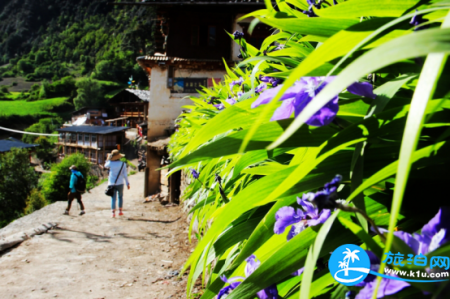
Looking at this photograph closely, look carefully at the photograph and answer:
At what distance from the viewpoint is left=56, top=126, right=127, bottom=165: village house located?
3472 cm

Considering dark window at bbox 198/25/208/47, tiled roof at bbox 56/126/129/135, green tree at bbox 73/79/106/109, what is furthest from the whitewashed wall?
green tree at bbox 73/79/106/109

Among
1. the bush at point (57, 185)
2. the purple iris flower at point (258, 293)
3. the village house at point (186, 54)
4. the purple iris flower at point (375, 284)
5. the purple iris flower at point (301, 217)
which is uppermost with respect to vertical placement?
the village house at point (186, 54)

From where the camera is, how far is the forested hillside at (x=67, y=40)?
77.2 metres

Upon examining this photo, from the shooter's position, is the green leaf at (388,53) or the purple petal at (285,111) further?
the purple petal at (285,111)

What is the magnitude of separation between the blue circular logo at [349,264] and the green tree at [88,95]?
64091 millimetres

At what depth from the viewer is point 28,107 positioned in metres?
64.2

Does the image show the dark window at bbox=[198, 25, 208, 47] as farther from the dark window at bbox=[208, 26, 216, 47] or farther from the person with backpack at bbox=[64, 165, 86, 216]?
the person with backpack at bbox=[64, 165, 86, 216]

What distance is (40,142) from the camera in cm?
4344

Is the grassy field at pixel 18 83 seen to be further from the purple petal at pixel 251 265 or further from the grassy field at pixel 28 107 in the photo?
the purple petal at pixel 251 265

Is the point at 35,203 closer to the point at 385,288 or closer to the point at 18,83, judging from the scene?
the point at 385,288

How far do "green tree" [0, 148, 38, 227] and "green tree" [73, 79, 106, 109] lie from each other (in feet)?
128

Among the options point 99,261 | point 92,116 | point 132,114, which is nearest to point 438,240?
point 99,261

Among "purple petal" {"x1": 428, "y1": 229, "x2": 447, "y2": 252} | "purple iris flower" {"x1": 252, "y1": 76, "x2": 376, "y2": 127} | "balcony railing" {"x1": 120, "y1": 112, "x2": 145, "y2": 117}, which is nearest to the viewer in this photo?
"purple petal" {"x1": 428, "y1": 229, "x2": 447, "y2": 252}

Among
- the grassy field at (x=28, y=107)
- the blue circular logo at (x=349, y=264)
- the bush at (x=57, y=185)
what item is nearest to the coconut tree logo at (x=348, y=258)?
the blue circular logo at (x=349, y=264)
